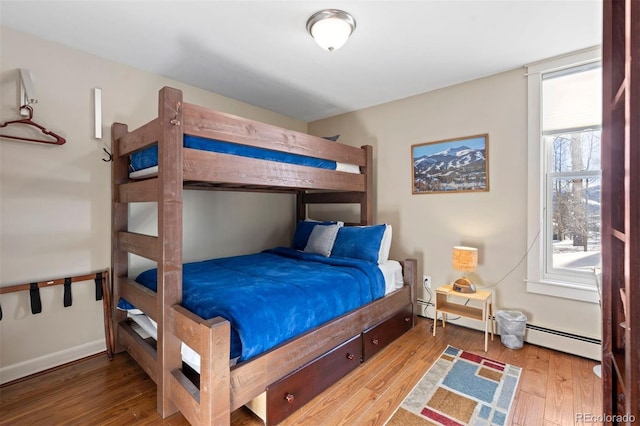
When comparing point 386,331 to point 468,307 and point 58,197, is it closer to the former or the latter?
point 468,307

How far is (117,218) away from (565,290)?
3590mm

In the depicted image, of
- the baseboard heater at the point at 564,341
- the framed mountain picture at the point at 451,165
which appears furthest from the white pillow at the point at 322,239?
the baseboard heater at the point at 564,341

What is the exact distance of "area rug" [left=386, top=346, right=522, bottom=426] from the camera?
5.14 ft

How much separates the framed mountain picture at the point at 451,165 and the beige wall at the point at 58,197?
2.63 meters

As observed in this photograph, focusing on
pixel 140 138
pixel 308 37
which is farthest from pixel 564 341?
pixel 140 138

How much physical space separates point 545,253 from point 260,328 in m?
2.40

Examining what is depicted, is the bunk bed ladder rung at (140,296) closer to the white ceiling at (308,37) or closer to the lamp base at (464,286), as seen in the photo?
the white ceiling at (308,37)

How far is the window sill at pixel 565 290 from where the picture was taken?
218 centimetres

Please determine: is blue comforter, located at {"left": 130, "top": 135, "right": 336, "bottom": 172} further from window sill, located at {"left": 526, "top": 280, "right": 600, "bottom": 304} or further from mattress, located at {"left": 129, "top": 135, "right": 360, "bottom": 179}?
window sill, located at {"left": 526, "top": 280, "right": 600, "bottom": 304}

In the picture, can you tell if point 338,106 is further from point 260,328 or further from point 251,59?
point 260,328

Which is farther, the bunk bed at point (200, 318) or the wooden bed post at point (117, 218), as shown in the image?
the wooden bed post at point (117, 218)

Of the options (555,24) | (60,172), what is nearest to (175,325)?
(60,172)

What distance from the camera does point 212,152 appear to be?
175 centimetres

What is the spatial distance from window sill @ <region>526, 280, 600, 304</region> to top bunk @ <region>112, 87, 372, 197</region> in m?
1.83
